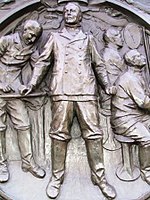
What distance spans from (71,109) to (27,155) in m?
0.33

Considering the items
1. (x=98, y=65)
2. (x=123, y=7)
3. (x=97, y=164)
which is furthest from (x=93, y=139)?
(x=123, y=7)

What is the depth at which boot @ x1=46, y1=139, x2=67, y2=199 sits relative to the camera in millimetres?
3221

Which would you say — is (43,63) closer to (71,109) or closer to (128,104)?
(71,109)

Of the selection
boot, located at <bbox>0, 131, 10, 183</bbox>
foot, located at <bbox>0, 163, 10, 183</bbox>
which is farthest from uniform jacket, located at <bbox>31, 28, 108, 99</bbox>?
foot, located at <bbox>0, 163, 10, 183</bbox>

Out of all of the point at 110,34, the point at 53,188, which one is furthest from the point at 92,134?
the point at 110,34

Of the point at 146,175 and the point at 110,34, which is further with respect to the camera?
the point at 110,34

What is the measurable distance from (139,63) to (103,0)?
1.29 ft

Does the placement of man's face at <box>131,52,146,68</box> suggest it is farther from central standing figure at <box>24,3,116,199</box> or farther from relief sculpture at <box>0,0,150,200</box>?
central standing figure at <box>24,3,116,199</box>

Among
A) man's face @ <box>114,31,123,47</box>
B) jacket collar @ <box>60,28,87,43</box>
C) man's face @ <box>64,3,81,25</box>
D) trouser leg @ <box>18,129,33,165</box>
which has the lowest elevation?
trouser leg @ <box>18,129,33,165</box>

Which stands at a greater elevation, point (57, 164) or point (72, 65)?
point (72, 65)

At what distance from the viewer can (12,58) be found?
3.30 m

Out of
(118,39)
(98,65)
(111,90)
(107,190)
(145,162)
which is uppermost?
(118,39)

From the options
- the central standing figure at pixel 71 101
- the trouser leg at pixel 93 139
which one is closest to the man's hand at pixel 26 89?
the central standing figure at pixel 71 101

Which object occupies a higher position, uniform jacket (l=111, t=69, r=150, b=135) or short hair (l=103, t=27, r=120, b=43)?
short hair (l=103, t=27, r=120, b=43)
